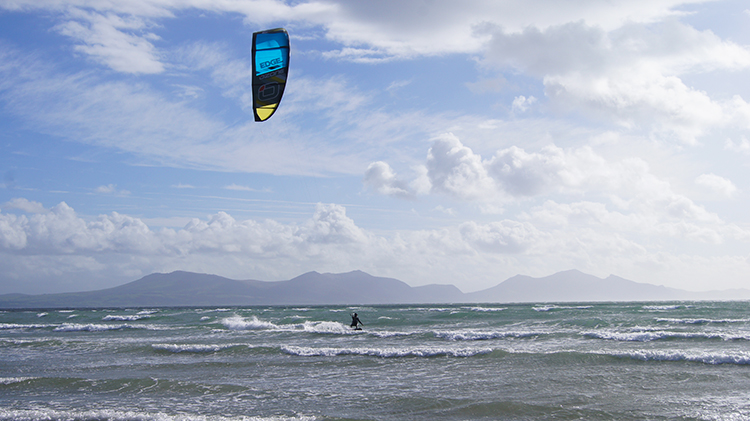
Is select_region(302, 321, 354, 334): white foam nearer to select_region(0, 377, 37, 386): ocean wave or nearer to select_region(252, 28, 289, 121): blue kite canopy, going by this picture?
select_region(0, 377, 37, 386): ocean wave

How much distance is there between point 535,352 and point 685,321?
18105mm

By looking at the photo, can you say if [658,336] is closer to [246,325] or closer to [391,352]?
[391,352]

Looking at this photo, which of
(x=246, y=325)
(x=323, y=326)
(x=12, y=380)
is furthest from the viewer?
(x=246, y=325)

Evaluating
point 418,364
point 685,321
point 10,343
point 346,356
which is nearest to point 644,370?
point 418,364

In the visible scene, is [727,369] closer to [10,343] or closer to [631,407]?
[631,407]

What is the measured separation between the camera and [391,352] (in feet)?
51.8

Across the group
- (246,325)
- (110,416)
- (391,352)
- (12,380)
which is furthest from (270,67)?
(246,325)

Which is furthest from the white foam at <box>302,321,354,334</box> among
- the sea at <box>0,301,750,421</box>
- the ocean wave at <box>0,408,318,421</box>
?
the ocean wave at <box>0,408,318,421</box>

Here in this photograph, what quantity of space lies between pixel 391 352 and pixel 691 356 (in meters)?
8.98

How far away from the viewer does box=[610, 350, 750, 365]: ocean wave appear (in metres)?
13.2

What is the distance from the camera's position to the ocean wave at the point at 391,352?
15445 mm

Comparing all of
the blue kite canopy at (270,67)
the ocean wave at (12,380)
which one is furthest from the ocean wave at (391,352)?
the blue kite canopy at (270,67)

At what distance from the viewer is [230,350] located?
17656 mm

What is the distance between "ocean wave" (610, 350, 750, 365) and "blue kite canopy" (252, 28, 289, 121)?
12.3m
